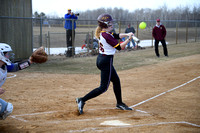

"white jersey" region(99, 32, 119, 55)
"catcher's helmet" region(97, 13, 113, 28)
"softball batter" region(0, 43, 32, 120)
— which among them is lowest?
"softball batter" region(0, 43, 32, 120)

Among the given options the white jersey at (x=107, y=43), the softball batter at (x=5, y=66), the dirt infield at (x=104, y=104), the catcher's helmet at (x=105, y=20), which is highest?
the catcher's helmet at (x=105, y=20)

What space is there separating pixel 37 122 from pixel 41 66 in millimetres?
8441

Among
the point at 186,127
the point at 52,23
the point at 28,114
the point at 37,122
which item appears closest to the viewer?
the point at 186,127

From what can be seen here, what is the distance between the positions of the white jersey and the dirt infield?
142 cm

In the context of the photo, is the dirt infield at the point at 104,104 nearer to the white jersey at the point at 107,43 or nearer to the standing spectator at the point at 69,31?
the white jersey at the point at 107,43

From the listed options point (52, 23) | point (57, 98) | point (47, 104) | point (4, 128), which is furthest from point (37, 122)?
point (52, 23)

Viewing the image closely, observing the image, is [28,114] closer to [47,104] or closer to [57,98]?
[47,104]

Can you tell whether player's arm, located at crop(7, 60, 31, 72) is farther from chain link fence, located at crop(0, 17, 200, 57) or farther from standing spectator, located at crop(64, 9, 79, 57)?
standing spectator, located at crop(64, 9, 79, 57)

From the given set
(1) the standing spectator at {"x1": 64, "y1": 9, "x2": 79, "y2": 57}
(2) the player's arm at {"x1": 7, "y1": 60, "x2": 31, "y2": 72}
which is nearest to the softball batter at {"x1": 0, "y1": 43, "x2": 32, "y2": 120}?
(2) the player's arm at {"x1": 7, "y1": 60, "x2": 31, "y2": 72}

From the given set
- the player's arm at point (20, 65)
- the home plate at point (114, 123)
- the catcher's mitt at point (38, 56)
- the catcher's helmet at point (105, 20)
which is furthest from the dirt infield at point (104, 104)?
the catcher's helmet at point (105, 20)

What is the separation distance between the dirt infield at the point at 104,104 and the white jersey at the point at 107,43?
1.42 meters

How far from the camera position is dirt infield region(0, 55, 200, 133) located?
4.93 m

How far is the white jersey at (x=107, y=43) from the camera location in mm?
5449

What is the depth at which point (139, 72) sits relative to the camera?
1149 cm
